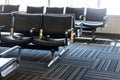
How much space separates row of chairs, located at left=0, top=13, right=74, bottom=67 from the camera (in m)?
4.45

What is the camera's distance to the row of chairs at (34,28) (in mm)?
4453

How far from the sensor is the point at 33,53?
16.3ft

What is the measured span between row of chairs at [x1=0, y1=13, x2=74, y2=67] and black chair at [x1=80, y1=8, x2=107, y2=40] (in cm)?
138

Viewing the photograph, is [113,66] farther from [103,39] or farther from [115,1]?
[115,1]

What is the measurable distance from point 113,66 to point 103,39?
93.5 inches

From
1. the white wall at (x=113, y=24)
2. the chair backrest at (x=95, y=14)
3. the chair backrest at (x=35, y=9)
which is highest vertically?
the chair backrest at (x=35, y=9)

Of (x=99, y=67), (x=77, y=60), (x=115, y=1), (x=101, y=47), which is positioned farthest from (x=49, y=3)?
(x=99, y=67)

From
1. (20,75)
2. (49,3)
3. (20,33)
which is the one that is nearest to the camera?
(20,75)

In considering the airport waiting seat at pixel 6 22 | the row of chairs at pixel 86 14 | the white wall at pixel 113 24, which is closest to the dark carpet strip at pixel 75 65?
the airport waiting seat at pixel 6 22

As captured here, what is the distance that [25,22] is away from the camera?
482 centimetres

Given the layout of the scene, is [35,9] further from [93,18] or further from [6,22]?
[6,22]

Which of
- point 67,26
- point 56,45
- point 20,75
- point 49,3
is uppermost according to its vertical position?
point 49,3

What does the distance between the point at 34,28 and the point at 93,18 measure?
7.53ft

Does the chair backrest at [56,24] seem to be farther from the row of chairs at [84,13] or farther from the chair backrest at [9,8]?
the chair backrest at [9,8]
